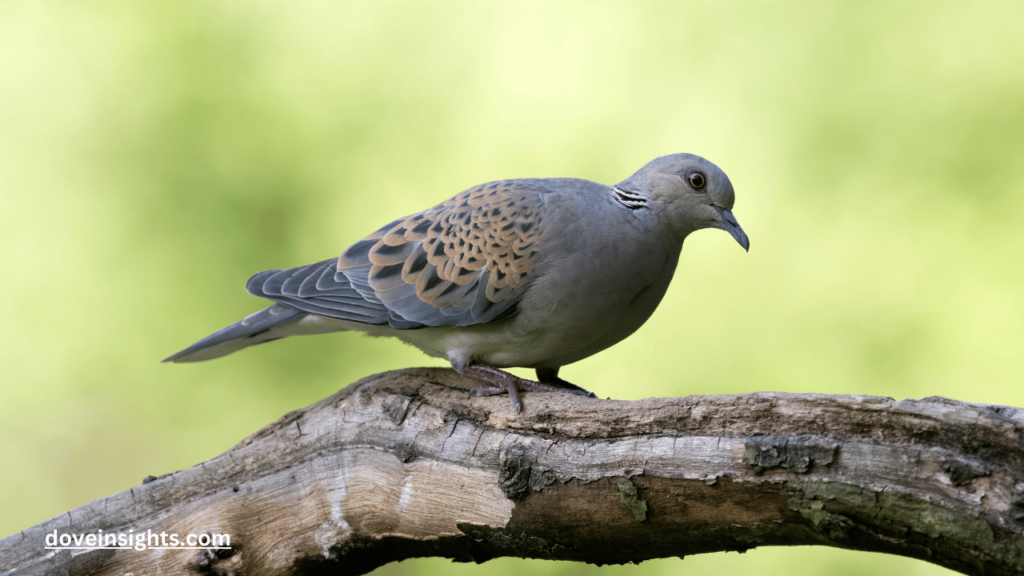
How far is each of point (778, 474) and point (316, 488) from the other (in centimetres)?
161

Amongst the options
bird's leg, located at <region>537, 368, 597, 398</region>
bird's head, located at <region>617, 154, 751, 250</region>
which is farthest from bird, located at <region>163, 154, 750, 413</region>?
bird's leg, located at <region>537, 368, 597, 398</region>

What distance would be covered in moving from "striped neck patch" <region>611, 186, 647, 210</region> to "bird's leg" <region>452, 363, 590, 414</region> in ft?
2.49

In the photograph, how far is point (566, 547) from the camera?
2.29 meters

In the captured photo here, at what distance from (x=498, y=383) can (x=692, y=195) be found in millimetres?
1024

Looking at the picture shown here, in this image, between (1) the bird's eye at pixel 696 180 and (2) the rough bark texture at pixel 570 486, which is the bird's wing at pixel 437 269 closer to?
(2) the rough bark texture at pixel 570 486

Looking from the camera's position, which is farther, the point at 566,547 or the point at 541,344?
the point at 541,344

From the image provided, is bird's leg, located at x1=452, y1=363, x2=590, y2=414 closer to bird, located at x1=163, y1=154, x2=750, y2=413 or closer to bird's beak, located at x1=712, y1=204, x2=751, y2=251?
bird, located at x1=163, y1=154, x2=750, y2=413

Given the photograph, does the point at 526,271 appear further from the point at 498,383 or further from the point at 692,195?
the point at 692,195

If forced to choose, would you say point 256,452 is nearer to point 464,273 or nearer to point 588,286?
point 464,273

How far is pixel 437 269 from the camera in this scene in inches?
112

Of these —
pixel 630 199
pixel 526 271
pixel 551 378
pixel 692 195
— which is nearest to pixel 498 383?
pixel 526 271

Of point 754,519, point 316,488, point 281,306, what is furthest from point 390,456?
point 754,519

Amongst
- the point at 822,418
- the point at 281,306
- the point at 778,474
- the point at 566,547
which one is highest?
the point at 281,306

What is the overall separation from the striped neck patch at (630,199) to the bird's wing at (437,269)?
31 cm
